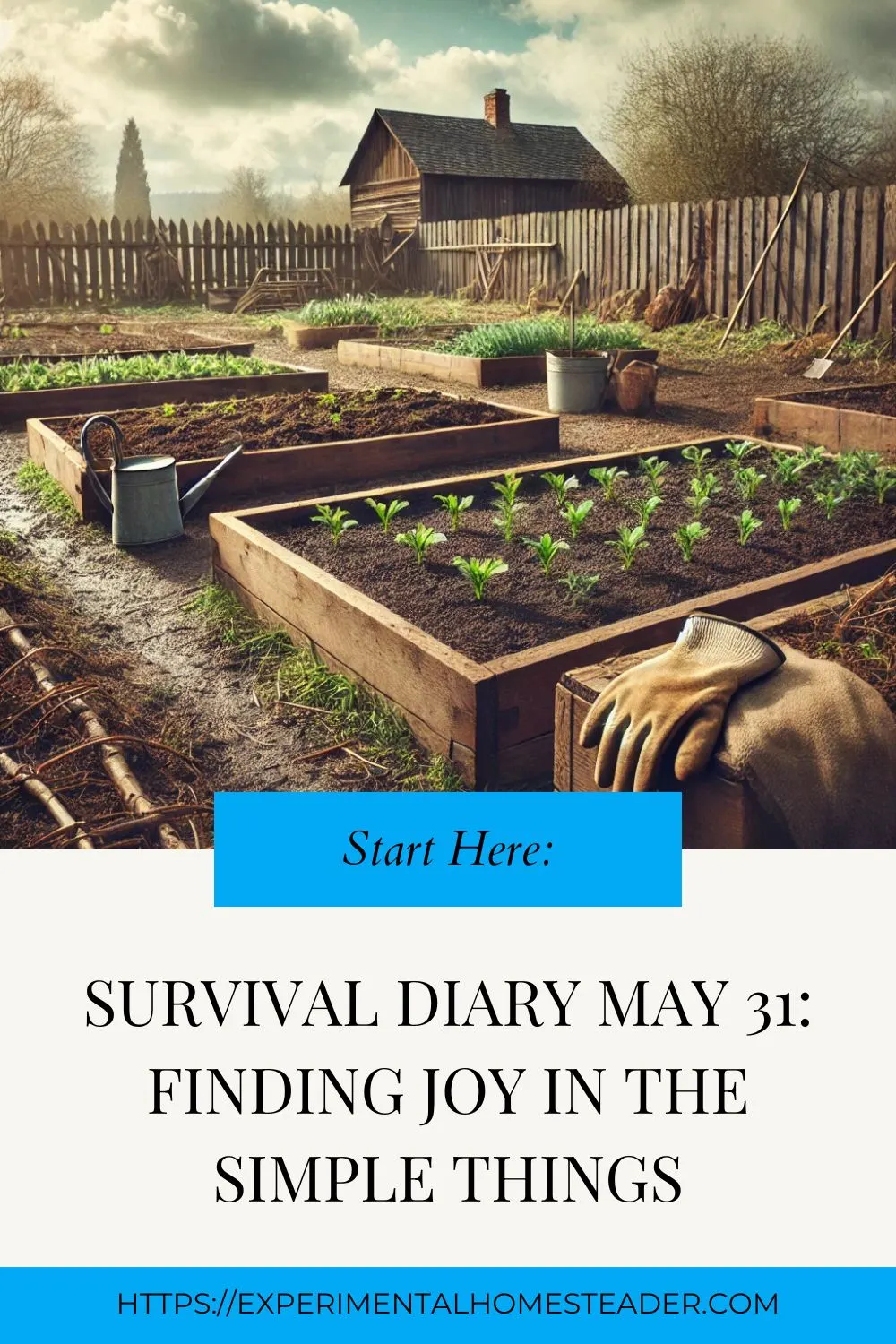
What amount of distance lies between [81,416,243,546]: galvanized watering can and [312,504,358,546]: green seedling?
887 mm

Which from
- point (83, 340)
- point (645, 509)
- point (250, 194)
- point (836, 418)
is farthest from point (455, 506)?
point (250, 194)

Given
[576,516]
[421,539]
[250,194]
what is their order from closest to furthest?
[421,539] < [576,516] < [250,194]

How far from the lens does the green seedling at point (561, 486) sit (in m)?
4.68

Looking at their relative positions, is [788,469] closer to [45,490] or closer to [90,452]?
[90,452]

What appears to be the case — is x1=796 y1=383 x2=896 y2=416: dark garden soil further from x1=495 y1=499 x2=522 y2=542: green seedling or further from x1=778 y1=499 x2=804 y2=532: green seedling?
x1=495 y1=499 x2=522 y2=542: green seedling

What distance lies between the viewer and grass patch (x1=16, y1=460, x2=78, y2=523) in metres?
5.56

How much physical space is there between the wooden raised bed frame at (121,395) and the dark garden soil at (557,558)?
371cm

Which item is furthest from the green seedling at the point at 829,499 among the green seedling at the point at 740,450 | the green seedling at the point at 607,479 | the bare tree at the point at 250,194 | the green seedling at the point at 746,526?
the bare tree at the point at 250,194

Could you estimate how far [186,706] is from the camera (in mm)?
3430

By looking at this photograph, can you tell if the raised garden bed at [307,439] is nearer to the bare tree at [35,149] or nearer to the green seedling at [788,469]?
the green seedling at [788,469]

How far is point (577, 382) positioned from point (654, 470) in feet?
9.65

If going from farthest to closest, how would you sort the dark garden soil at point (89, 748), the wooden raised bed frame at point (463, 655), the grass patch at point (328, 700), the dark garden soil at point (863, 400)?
the dark garden soil at point (863, 400) < the grass patch at point (328, 700) < the wooden raised bed frame at point (463, 655) < the dark garden soil at point (89, 748)

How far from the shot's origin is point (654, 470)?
489cm

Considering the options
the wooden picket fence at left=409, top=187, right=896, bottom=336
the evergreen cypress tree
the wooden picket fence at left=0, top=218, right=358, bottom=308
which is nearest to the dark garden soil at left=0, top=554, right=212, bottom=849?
the wooden picket fence at left=409, top=187, right=896, bottom=336
